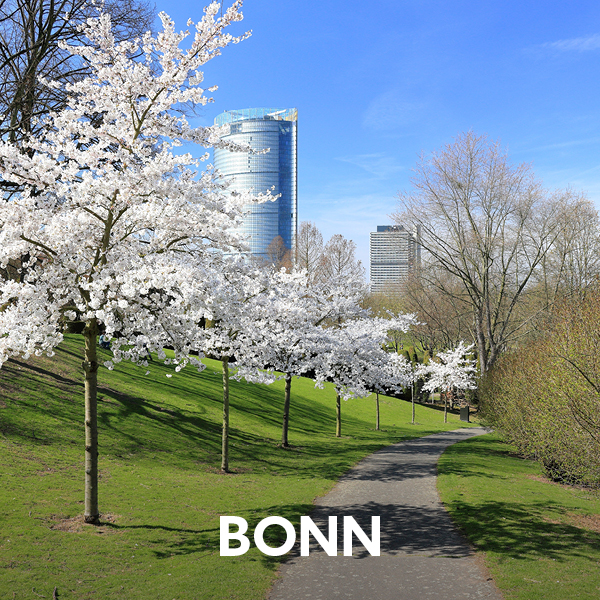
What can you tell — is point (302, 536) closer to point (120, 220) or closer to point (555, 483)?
point (120, 220)

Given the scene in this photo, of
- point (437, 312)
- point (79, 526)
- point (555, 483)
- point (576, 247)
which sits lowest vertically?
point (555, 483)

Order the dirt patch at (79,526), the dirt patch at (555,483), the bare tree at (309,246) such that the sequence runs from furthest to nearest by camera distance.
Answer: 1. the bare tree at (309,246)
2. the dirt patch at (555,483)
3. the dirt patch at (79,526)

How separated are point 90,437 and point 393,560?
5.57 meters

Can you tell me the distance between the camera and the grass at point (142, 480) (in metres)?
7.05

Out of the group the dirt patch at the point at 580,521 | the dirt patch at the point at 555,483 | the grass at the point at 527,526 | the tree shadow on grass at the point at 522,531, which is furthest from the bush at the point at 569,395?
the tree shadow on grass at the point at 522,531

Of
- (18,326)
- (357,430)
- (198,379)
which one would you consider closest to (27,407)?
(18,326)

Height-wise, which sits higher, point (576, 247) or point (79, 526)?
point (576, 247)

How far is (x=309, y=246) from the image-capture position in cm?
5122

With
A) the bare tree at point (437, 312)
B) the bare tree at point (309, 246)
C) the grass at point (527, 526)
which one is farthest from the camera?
the bare tree at point (309, 246)

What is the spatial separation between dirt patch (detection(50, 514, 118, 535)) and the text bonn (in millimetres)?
2009

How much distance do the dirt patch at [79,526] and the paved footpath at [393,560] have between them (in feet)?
11.0

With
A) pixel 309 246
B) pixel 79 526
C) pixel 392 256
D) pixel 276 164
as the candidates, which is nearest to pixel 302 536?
pixel 79 526

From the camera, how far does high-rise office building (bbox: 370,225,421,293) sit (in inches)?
1447

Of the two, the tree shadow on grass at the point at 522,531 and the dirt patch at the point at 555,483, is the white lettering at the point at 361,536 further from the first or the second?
the dirt patch at the point at 555,483
